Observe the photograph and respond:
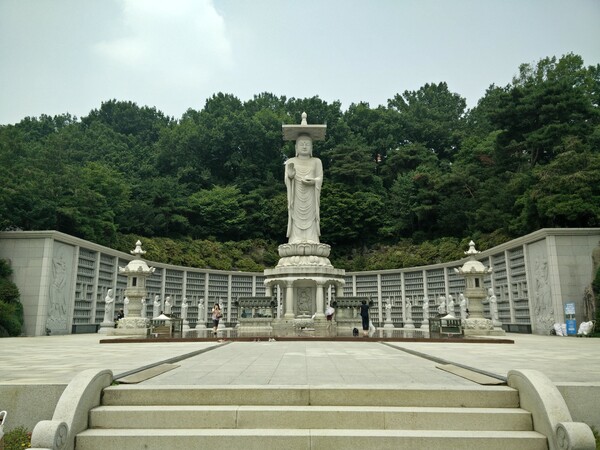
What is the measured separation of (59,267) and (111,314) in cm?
283

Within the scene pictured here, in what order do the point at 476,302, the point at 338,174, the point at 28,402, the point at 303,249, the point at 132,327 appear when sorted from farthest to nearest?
the point at 338,174 < the point at 303,249 < the point at 476,302 < the point at 132,327 < the point at 28,402

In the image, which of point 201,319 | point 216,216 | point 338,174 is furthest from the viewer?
point 338,174

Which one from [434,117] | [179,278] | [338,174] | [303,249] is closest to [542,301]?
[303,249]

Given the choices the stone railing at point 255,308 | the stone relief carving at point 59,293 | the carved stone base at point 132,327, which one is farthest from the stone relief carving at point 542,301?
the stone relief carving at point 59,293

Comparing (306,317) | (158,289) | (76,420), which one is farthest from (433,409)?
(158,289)

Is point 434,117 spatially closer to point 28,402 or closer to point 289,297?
point 289,297

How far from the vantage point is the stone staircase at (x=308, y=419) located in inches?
172

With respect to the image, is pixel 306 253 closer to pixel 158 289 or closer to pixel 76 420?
pixel 158 289

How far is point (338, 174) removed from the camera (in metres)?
38.4

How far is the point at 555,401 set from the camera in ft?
15.0

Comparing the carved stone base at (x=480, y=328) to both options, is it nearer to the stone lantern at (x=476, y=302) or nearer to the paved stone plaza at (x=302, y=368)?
the stone lantern at (x=476, y=302)

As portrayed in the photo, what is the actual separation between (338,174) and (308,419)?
113 feet

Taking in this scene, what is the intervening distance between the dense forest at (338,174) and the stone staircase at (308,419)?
1761 centimetres

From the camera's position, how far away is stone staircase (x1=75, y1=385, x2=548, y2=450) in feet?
14.3
